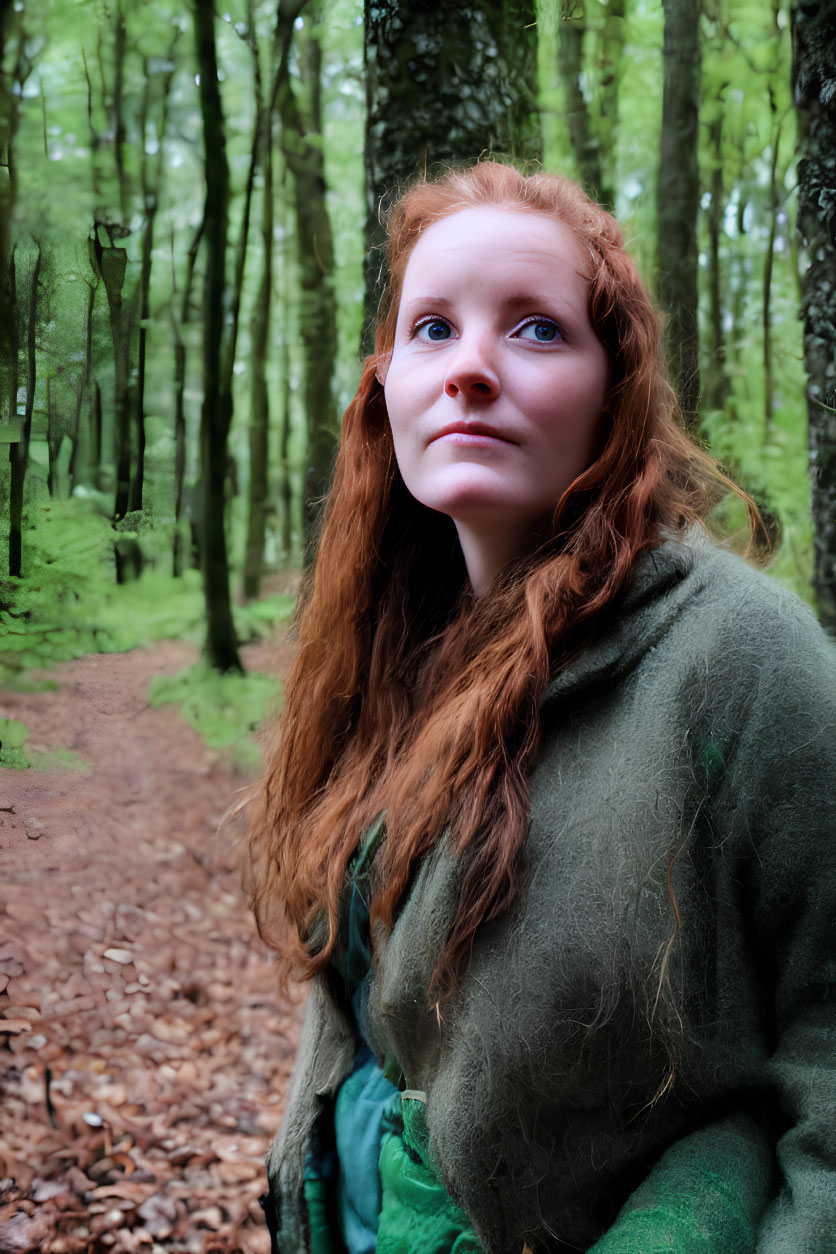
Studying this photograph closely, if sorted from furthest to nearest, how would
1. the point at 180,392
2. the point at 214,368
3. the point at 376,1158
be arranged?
1. the point at 214,368
2. the point at 180,392
3. the point at 376,1158

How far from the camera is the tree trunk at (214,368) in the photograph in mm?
2623

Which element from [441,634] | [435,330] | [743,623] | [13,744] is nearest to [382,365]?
[435,330]

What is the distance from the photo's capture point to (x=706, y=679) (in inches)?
39.7

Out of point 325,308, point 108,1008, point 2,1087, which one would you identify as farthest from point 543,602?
point 325,308

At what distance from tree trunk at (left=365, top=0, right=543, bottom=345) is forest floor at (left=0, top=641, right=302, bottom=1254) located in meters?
1.35

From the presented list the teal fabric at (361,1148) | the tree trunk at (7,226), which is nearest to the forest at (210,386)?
the tree trunk at (7,226)

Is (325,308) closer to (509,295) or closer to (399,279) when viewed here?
(399,279)

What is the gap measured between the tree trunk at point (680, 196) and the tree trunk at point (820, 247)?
707 mm

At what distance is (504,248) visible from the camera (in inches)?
47.3

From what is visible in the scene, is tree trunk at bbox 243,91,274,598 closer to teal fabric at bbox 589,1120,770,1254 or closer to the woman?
the woman

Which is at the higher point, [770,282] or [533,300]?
[770,282]

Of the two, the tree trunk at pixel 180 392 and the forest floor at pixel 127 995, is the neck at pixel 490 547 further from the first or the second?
the tree trunk at pixel 180 392

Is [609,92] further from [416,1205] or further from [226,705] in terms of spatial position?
[416,1205]

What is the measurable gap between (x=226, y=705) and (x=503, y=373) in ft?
7.46
